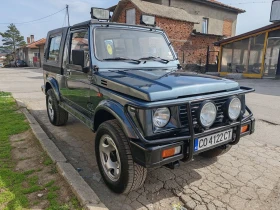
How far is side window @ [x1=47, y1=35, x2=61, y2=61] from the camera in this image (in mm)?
4562

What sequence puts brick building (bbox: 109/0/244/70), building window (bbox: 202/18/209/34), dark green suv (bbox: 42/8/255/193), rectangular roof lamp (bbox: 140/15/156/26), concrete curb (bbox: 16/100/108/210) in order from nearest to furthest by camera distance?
dark green suv (bbox: 42/8/255/193) < concrete curb (bbox: 16/100/108/210) < rectangular roof lamp (bbox: 140/15/156/26) < brick building (bbox: 109/0/244/70) < building window (bbox: 202/18/209/34)

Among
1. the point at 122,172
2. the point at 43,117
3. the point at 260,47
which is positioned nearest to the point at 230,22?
the point at 260,47

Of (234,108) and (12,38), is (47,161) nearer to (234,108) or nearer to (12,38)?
(234,108)

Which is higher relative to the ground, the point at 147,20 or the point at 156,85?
the point at 147,20

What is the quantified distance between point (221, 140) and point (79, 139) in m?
2.84

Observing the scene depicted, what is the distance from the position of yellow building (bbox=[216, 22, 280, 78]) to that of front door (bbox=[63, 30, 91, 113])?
14.5 m

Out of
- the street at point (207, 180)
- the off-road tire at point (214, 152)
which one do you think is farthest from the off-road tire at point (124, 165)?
the off-road tire at point (214, 152)

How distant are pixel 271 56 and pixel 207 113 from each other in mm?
15301

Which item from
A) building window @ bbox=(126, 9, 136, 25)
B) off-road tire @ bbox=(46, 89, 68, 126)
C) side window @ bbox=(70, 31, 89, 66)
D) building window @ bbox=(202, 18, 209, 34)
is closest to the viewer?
side window @ bbox=(70, 31, 89, 66)

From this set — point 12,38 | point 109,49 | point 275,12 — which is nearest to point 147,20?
point 109,49

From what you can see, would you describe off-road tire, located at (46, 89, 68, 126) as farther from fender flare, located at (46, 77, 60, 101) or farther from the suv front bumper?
Result: the suv front bumper

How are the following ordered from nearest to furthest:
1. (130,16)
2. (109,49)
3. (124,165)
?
(124,165), (109,49), (130,16)

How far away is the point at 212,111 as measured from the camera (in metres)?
2.47

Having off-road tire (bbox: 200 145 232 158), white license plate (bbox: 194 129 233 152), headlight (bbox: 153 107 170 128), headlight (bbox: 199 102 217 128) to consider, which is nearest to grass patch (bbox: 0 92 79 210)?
headlight (bbox: 153 107 170 128)
